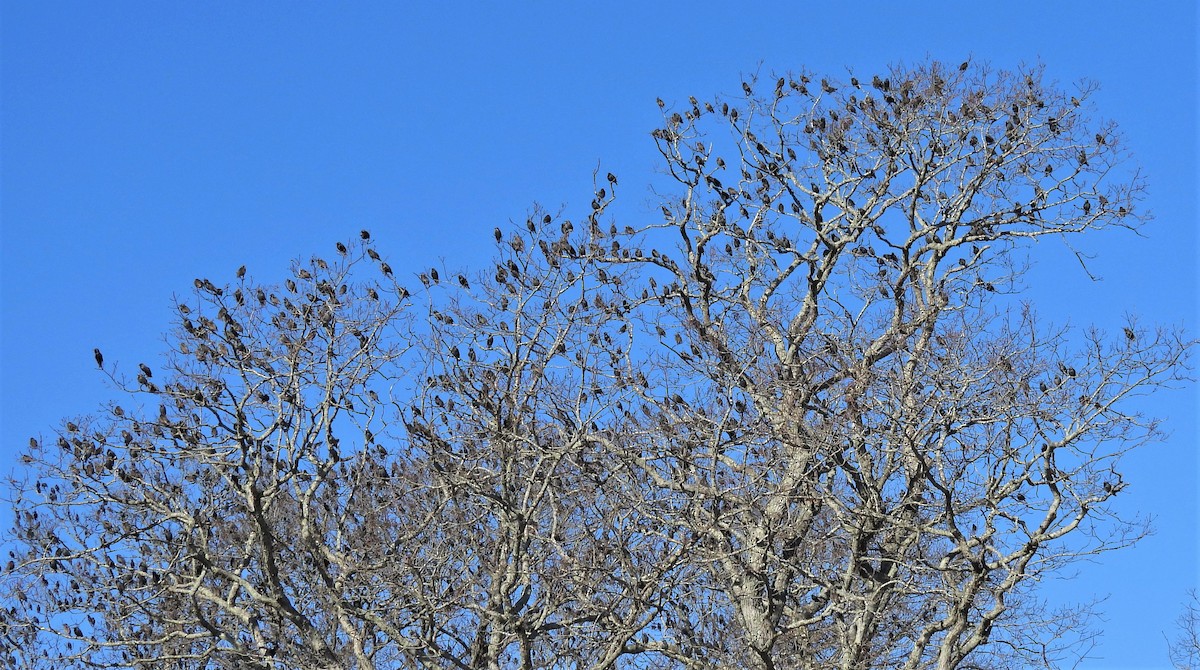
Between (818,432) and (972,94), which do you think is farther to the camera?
(972,94)

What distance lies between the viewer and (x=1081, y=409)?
38.4ft

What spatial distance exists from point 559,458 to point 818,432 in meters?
2.18

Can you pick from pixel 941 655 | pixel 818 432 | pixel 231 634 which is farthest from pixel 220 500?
pixel 941 655

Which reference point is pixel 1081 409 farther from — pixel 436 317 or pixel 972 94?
pixel 436 317

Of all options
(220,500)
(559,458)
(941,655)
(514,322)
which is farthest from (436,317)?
(941,655)

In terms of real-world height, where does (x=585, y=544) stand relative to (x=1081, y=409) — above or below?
below

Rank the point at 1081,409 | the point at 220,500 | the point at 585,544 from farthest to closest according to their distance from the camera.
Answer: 1. the point at 220,500
2. the point at 585,544
3. the point at 1081,409

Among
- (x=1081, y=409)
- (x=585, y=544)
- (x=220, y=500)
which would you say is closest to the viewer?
(x=1081, y=409)

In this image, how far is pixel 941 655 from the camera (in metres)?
11.8

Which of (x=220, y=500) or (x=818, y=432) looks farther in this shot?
(x=220, y=500)

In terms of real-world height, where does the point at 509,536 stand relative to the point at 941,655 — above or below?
above

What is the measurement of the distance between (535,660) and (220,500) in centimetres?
327

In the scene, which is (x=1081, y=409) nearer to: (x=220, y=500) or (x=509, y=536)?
(x=509, y=536)

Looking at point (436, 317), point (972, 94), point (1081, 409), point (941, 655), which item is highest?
point (972, 94)
